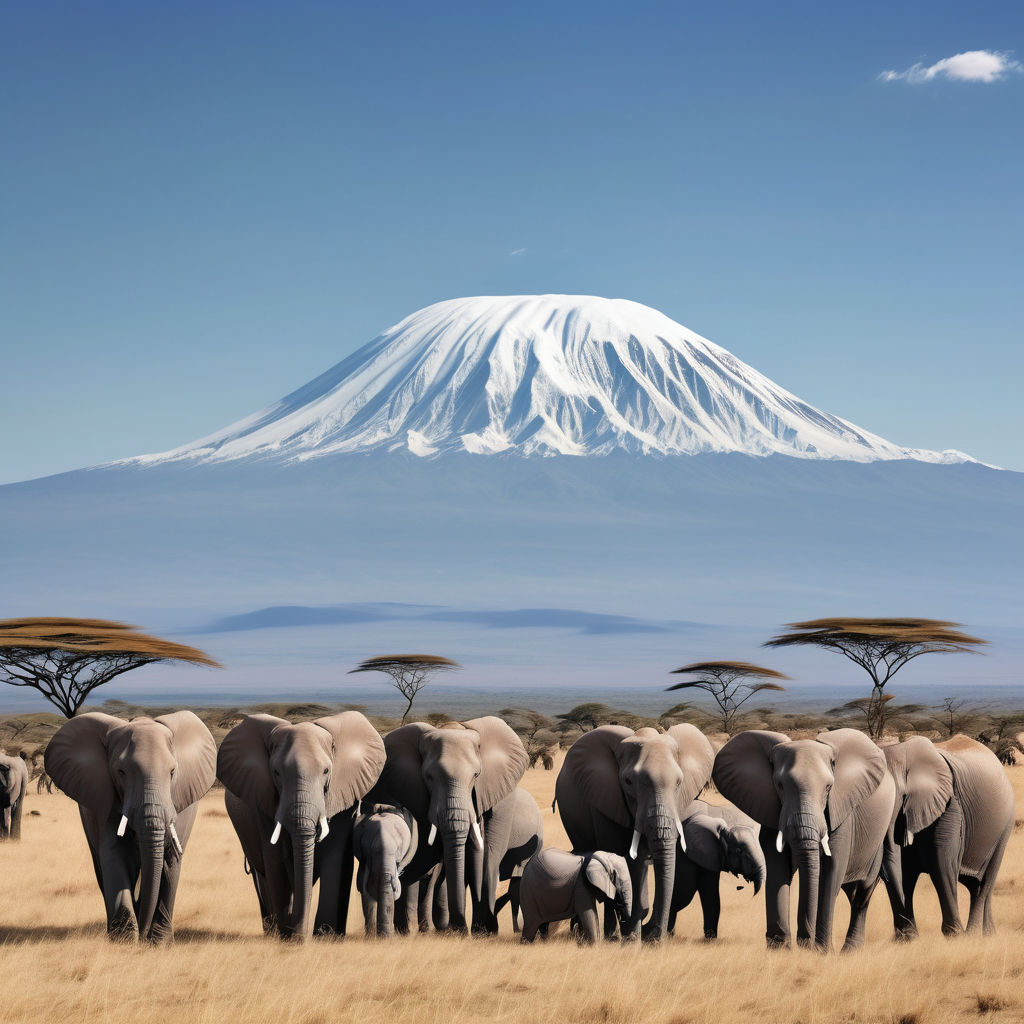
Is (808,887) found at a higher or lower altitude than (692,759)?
lower

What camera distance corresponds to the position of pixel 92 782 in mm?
15250

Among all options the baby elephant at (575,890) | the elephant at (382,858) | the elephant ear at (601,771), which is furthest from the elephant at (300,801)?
the elephant ear at (601,771)

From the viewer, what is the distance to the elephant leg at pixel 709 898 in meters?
16.5

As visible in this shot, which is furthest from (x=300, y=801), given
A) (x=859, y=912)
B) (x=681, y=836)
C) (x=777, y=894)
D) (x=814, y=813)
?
(x=859, y=912)

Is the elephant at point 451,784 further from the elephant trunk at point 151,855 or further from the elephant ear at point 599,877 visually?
the elephant trunk at point 151,855

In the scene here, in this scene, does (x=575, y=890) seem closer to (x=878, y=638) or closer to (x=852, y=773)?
(x=852, y=773)

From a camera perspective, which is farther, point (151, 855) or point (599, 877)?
point (599, 877)

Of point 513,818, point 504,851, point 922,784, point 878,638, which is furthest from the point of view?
point 878,638

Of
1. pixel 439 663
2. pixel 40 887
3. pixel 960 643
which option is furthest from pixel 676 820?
pixel 439 663

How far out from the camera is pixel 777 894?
15.1 m

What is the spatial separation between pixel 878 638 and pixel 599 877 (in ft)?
105

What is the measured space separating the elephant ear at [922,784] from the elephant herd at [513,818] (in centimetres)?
2

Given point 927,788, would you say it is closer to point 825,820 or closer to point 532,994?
point 825,820

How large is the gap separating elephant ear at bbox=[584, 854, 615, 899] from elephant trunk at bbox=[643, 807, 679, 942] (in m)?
0.51
